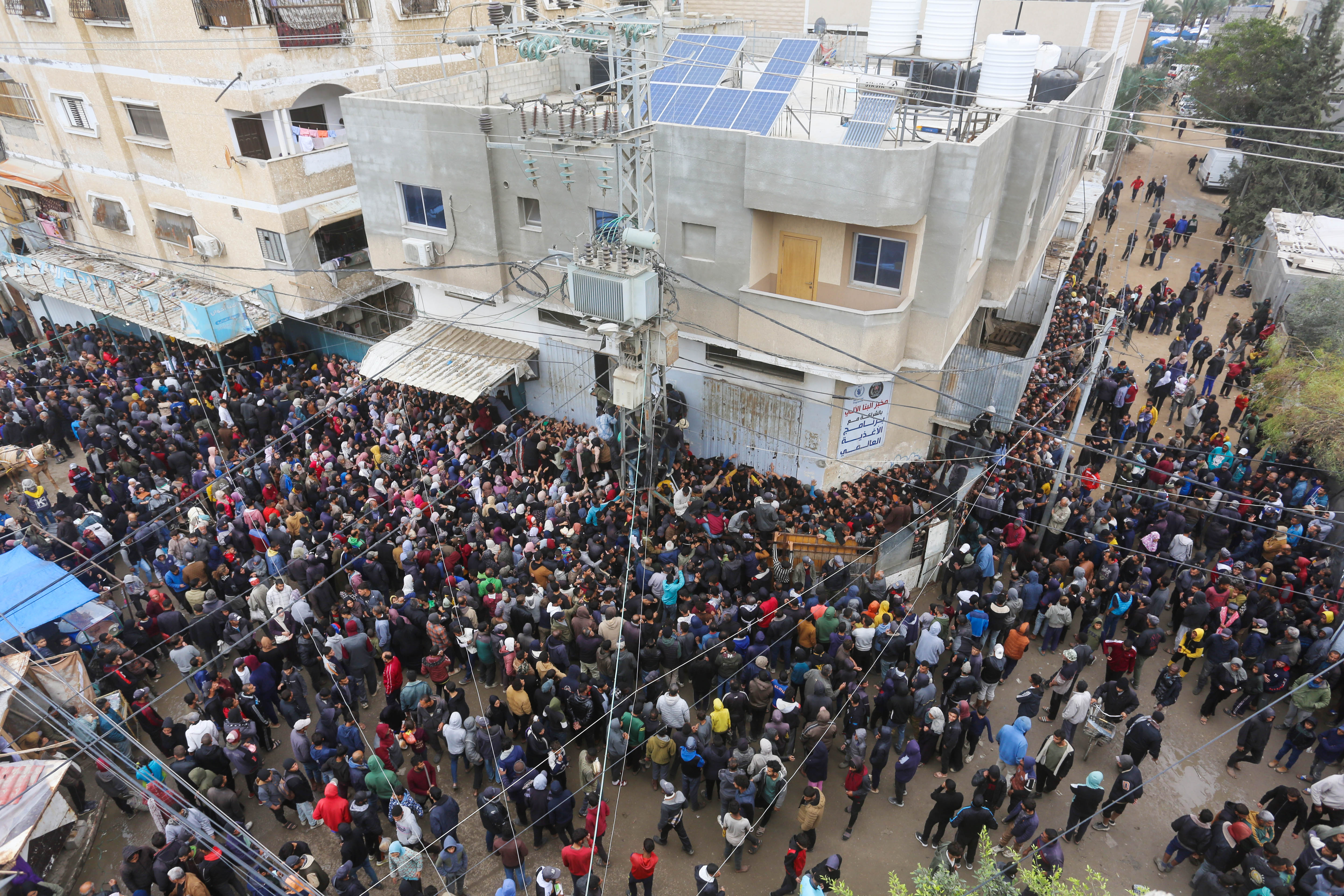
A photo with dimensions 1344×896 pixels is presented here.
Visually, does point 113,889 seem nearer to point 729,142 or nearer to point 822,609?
point 822,609

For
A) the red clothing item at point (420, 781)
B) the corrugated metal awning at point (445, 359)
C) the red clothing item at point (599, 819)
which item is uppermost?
the corrugated metal awning at point (445, 359)

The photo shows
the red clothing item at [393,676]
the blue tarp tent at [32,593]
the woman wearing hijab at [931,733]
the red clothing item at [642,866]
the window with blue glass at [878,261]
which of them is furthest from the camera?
the window with blue glass at [878,261]

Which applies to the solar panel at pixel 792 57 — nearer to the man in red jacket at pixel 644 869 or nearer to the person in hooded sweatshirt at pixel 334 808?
the man in red jacket at pixel 644 869

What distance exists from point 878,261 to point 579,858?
10.2 meters

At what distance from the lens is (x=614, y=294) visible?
11.4 m

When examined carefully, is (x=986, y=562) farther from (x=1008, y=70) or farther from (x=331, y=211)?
(x=331, y=211)

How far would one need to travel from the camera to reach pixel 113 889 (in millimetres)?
8320

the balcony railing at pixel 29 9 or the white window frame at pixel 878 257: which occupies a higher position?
the balcony railing at pixel 29 9

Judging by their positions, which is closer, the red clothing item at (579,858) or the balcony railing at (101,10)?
the red clothing item at (579,858)

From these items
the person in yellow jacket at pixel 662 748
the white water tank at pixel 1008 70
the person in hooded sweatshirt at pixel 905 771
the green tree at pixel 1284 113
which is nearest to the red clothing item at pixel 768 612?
the person in yellow jacket at pixel 662 748

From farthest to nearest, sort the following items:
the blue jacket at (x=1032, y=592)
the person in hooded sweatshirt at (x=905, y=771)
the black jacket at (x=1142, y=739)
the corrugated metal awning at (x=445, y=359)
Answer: the corrugated metal awning at (x=445, y=359) < the blue jacket at (x=1032, y=592) < the black jacket at (x=1142, y=739) < the person in hooded sweatshirt at (x=905, y=771)

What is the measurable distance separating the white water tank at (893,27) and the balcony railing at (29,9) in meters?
19.5

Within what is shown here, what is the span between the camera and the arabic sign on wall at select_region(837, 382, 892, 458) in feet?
48.1

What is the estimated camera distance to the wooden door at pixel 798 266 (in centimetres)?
1373
